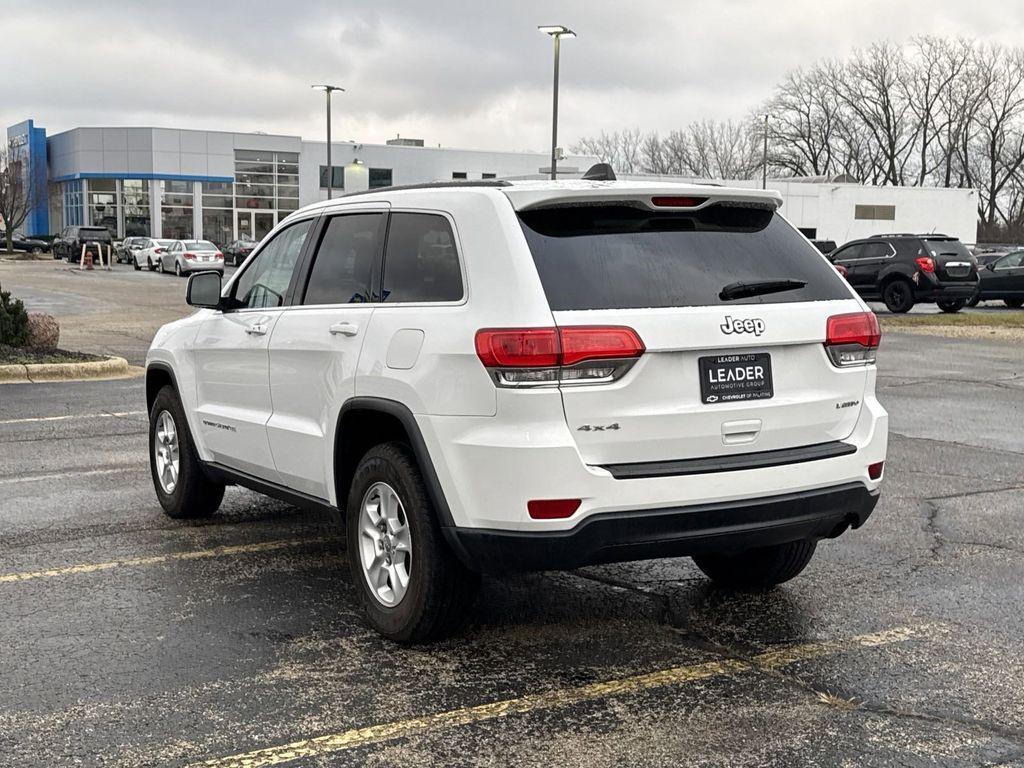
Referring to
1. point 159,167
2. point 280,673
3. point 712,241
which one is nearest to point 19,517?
point 280,673

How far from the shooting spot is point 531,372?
13.9 feet

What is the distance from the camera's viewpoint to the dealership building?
69812 millimetres

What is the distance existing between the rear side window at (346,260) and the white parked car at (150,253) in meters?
47.8

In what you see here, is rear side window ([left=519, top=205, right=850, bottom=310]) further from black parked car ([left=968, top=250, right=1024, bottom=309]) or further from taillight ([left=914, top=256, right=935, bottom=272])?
black parked car ([left=968, top=250, right=1024, bottom=309])

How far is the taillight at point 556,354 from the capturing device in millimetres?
4215

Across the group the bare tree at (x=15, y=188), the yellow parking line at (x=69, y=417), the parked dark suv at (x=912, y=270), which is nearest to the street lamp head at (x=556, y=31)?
the parked dark suv at (x=912, y=270)

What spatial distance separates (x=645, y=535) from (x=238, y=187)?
72134 millimetres

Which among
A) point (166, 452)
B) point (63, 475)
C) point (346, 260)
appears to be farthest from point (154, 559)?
point (63, 475)

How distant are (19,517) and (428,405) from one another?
366 centimetres

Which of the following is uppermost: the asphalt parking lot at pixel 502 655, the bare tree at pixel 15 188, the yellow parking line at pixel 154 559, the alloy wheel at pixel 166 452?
the bare tree at pixel 15 188

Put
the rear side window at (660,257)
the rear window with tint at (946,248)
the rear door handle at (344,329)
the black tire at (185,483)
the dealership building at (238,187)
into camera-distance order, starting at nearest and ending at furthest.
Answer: the rear side window at (660,257) < the rear door handle at (344,329) < the black tire at (185,483) < the rear window with tint at (946,248) < the dealership building at (238,187)

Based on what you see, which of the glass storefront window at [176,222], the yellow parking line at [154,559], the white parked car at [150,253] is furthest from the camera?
the glass storefront window at [176,222]

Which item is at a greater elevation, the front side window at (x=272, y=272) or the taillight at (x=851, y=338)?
the front side window at (x=272, y=272)

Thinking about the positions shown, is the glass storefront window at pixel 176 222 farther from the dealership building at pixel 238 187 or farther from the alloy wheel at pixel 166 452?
the alloy wheel at pixel 166 452
